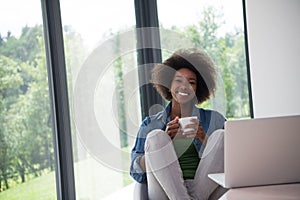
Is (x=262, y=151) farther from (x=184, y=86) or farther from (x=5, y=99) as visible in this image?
(x=5, y=99)

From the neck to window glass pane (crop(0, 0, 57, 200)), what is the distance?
2.86ft

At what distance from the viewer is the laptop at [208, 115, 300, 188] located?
239 centimetres

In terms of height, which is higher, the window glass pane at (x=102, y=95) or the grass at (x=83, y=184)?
the window glass pane at (x=102, y=95)

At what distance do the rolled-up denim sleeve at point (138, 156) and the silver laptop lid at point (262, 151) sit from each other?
2.63 feet

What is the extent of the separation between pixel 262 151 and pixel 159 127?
1019 mm

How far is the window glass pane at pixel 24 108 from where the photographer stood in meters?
3.41

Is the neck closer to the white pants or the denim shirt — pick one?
the denim shirt

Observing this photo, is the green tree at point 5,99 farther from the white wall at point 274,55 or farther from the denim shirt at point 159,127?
the white wall at point 274,55

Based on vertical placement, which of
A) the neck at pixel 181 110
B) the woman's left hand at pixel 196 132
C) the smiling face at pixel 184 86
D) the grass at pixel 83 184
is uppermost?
the smiling face at pixel 184 86

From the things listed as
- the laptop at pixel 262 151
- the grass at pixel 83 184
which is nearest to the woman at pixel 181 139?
the laptop at pixel 262 151

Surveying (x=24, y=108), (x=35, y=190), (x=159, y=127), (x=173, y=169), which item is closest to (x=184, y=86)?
(x=159, y=127)

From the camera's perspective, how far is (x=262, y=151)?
2406 millimetres

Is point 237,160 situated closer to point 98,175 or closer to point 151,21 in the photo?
point 98,175

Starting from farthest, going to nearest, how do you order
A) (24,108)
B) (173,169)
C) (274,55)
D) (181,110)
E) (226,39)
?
1. (226,39)
2. (274,55)
3. (24,108)
4. (181,110)
5. (173,169)
